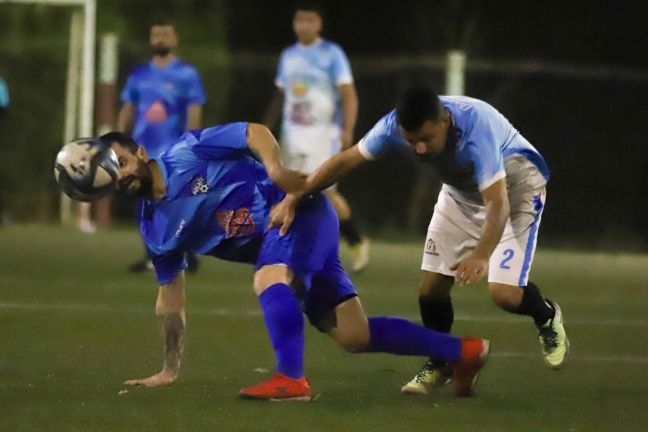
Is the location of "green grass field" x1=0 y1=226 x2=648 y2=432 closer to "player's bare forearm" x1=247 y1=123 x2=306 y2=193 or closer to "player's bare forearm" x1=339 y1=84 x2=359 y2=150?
"player's bare forearm" x1=247 y1=123 x2=306 y2=193

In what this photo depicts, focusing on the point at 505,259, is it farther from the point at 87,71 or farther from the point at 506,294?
the point at 87,71

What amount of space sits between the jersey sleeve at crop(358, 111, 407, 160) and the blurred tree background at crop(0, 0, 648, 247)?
1306 cm

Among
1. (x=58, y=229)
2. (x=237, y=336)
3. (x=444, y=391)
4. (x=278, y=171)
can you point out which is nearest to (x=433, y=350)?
(x=444, y=391)

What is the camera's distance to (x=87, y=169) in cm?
685

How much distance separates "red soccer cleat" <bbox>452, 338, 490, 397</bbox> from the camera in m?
7.32

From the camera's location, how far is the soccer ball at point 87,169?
6.86m

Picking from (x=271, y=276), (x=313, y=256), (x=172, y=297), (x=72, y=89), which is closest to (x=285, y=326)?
(x=271, y=276)

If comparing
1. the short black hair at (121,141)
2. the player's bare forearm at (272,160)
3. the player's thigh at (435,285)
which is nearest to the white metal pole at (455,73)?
the player's thigh at (435,285)

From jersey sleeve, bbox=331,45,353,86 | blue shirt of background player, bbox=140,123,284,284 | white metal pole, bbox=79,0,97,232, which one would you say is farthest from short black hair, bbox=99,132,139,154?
A: white metal pole, bbox=79,0,97,232

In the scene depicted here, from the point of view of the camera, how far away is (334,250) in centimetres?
733

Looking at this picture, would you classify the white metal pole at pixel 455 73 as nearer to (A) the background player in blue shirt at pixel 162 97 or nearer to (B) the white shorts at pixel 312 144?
(B) the white shorts at pixel 312 144

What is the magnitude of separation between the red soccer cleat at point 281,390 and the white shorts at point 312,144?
7565mm

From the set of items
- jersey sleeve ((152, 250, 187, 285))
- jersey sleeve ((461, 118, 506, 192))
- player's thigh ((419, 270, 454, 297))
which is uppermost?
Answer: jersey sleeve ((461, 118, 506, 192))

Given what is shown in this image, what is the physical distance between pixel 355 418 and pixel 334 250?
0.95 meters
